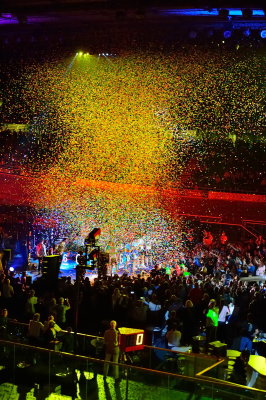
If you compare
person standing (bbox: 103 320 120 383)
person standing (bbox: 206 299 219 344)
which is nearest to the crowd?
person standing (bbox: 206 299 219 344)

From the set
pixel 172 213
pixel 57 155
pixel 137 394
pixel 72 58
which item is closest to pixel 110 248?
pixel 172 213

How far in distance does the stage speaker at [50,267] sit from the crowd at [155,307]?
1.10 feet

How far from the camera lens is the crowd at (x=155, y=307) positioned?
8.73 meters

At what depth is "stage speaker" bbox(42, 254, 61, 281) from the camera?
10195 mm

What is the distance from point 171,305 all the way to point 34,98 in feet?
42.4

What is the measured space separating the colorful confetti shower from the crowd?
22.1 feet

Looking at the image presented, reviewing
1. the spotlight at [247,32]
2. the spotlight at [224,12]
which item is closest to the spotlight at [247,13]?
the spotlight at [224,12]

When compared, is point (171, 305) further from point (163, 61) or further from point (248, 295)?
point (163, 61)

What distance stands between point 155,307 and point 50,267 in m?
2.28

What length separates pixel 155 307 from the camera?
982 cm

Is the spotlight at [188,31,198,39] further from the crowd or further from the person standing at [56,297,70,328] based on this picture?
→ the person standing at [56,297,70,328]

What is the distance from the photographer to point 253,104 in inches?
709

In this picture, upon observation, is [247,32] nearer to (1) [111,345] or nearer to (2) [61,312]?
(2) [61,312]

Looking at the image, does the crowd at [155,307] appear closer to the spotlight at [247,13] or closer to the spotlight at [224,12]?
the spotlight at [247,13]
